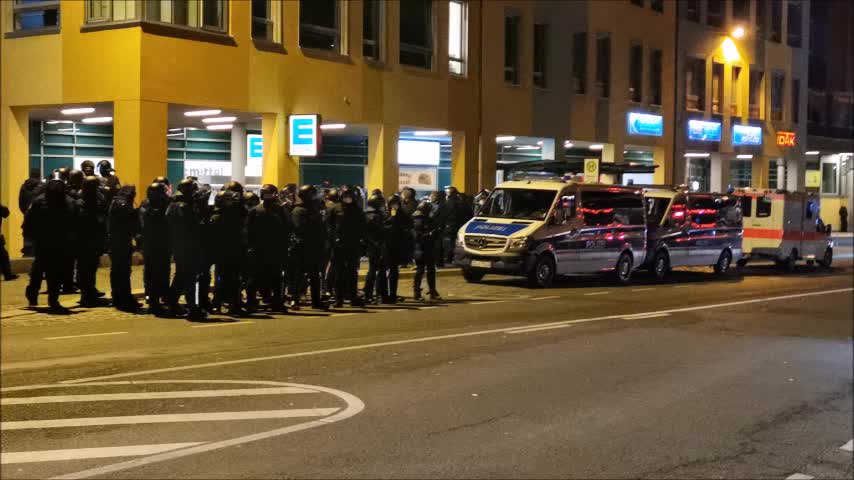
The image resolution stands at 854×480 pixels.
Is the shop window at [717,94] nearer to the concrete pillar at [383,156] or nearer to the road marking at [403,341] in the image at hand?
the concrete pillar at [383,156]

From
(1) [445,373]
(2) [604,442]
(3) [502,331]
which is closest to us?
(2) [604,442]

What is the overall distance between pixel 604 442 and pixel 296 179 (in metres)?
20.0

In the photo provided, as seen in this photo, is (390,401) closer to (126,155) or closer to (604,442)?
(604,442)

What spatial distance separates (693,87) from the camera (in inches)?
1679

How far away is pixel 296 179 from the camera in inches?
1051

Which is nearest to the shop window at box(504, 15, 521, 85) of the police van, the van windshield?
the police van

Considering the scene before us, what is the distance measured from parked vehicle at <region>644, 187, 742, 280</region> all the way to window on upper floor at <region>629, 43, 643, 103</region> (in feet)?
40.8

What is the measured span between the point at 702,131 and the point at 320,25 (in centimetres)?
2114

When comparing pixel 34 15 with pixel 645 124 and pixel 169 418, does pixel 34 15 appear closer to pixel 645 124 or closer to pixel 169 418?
pixel 169 418

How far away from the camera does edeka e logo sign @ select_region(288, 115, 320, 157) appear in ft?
82.8

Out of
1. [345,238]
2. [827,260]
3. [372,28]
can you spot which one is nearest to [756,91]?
[827,260]

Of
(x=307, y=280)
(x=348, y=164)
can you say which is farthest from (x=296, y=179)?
(x=307, y=280)

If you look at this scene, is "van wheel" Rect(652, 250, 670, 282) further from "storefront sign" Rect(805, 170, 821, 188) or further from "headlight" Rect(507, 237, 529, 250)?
"storefront sign" Rect(805, 170, 821, 188)

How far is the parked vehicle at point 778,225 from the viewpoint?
81.7ft
